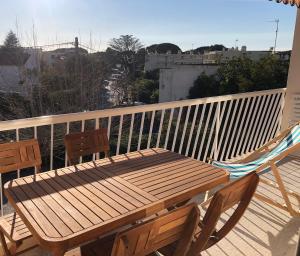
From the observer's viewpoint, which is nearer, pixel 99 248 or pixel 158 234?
pixel 158 234

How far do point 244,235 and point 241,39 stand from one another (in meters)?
28.7

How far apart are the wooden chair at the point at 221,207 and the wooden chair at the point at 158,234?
21 cm

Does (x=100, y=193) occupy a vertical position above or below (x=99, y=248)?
above

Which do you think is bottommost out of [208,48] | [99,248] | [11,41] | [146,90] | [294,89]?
[146,90]

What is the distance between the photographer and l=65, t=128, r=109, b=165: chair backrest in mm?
3041

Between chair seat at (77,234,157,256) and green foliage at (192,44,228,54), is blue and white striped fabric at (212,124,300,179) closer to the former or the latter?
chair seat at (77,234,157,256)

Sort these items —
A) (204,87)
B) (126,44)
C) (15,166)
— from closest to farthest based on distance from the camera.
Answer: (15,166) < (126,44) < (204,87)

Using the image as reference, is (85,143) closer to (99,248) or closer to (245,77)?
(99,248)

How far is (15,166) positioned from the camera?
263 centimetres

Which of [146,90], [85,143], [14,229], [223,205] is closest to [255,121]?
[85,143]

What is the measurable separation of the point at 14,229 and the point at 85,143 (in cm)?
109

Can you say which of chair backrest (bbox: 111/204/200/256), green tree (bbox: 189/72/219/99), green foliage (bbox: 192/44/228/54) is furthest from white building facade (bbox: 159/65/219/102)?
chair backrest (bbox: 111/204/200/256)

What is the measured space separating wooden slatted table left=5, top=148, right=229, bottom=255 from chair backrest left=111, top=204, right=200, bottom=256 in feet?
1.06

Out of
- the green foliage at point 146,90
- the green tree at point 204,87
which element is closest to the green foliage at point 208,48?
the green tree at point 204,87
